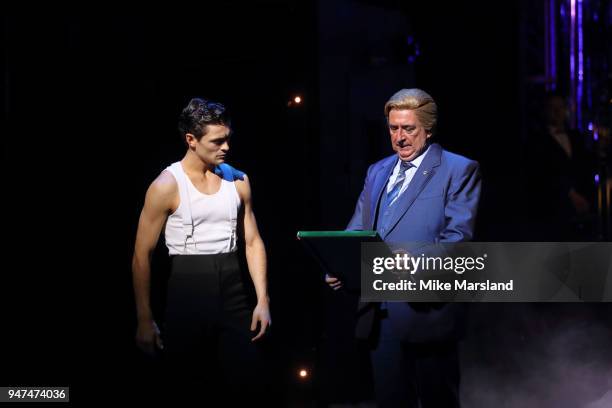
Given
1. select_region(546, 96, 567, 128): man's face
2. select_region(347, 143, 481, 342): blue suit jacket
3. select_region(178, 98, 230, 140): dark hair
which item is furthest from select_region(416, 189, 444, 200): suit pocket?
select_region(546, 96, 567, 128): man's face

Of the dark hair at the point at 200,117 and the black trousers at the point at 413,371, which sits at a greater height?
the dark hair at the point at 200,117

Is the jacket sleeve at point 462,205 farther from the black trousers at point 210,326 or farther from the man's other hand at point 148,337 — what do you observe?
the man's other hand at point 148,337

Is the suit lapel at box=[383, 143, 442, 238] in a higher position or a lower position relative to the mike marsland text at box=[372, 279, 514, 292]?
higher

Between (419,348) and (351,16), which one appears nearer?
(419,348)

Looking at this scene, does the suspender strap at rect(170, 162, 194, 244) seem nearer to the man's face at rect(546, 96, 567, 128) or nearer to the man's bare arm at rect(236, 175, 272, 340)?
the man's bare arm at rect(236, 175, 272, 340)

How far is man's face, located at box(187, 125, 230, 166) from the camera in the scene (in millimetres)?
3920

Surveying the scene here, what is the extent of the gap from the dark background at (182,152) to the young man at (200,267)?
0.29 m

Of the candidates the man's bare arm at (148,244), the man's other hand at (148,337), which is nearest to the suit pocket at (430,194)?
the man's bare arm at (148,244)

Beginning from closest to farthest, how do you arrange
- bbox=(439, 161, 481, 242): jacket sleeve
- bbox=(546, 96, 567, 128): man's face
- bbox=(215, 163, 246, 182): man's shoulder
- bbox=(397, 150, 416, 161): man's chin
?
bbox=(439, 161, 481, 242): jacket sleeve
bbox=(397, 150, 416, 161): man's chin
bbox=(215, 163, 246, 182): man's shoulder
bbox=(546, 96, 567, 128): man's face

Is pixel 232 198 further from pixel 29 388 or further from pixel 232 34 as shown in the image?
pixel 29 388

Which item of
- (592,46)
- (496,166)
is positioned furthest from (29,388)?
(592,46)

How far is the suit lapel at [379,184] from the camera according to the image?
12.3ft

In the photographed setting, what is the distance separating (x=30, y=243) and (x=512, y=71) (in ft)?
11.4

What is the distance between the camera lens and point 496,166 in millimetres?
5719
